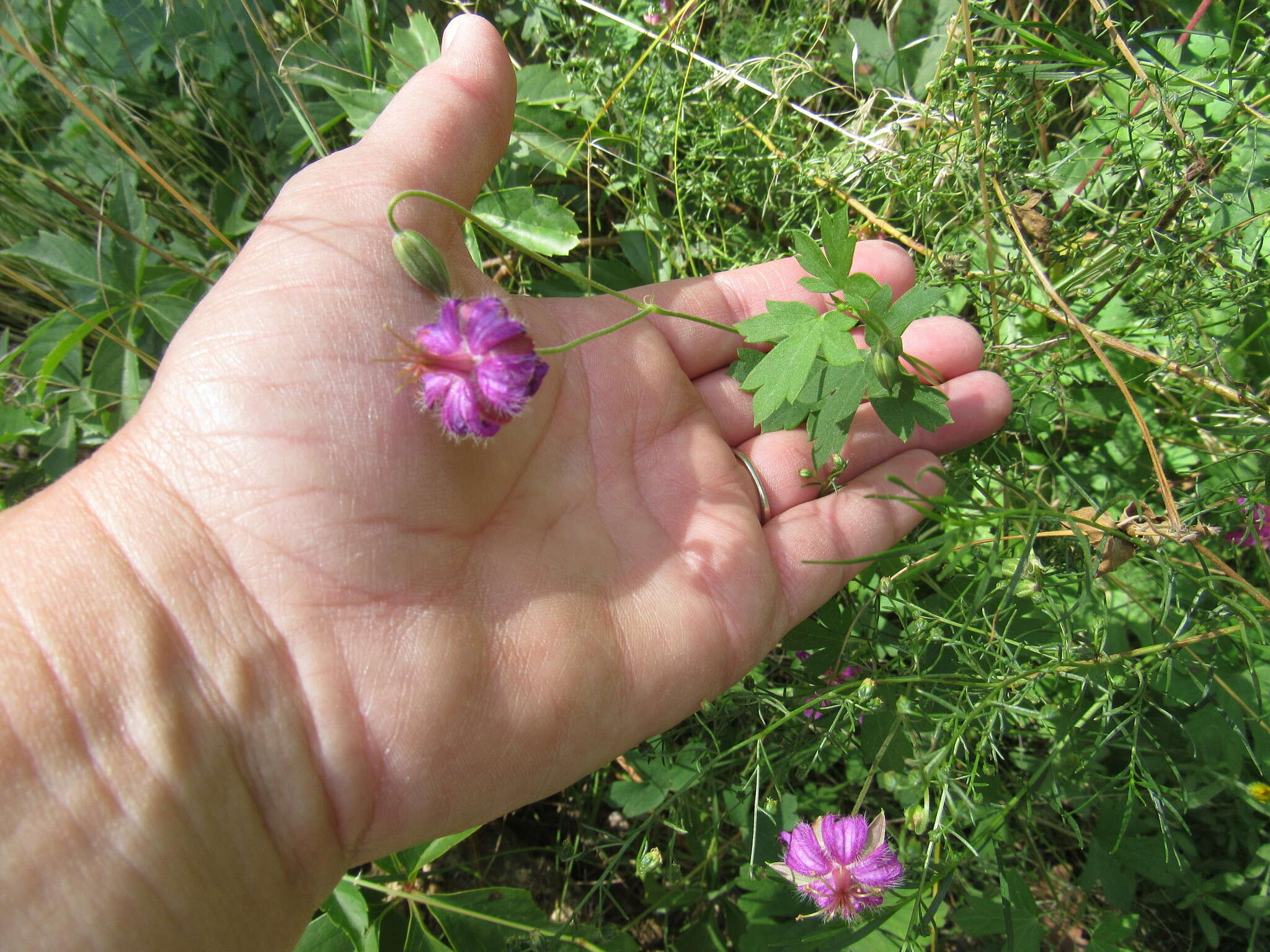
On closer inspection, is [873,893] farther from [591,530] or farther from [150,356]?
[150,356]

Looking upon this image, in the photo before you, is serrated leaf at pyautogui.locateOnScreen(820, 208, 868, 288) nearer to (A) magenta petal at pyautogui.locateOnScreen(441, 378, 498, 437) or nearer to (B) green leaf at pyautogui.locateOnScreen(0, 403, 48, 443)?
(A) magenta petal at pyautogui.locateOnScreen(441, 378, 498, 437)

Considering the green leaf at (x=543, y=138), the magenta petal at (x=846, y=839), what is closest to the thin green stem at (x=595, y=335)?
the green leaf at (x=543, y=138)

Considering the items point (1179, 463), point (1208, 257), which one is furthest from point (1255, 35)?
point (1179, 463)

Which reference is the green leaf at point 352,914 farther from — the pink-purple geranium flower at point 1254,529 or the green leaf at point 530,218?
the pink-purple geranium flower at point 1254,529

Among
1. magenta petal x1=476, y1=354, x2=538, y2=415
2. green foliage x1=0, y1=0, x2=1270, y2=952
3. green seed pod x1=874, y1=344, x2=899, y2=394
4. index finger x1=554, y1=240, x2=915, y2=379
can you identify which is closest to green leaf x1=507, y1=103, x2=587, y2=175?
green foliage x1=0, y1=0, x2=1270, y2=952

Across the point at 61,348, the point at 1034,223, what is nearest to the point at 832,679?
the point at 1034,223

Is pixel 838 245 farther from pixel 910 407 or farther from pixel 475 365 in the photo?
pixel 475 365
